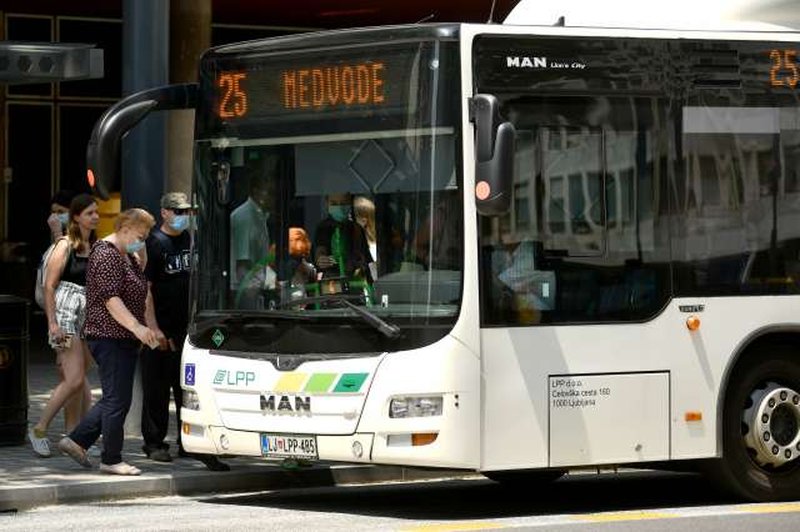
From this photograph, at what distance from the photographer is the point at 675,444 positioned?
11188mm

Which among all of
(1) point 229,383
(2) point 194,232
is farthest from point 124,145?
(1) point 229,383

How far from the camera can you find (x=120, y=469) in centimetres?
1240

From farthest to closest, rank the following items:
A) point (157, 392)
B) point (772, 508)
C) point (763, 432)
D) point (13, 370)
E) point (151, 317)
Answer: point (13, 370) → point (157, 392) → point (151, 317) → point (763, 432) → point (772, 508)

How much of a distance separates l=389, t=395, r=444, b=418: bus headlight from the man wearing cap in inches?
119

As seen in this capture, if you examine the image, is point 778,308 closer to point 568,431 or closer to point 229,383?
point 568,431

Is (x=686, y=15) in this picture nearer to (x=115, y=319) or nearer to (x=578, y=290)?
(x=578, y=290)

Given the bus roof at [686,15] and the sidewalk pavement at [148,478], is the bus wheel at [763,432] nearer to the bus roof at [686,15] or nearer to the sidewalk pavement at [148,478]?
the sidewalk pavement at [148,478]

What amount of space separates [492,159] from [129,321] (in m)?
A: 2.99

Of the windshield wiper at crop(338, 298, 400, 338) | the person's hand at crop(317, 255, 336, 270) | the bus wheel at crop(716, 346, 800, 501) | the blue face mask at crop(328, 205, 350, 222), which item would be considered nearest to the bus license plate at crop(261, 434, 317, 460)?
the windshield wiper at crop(338, 298, 400, 338)

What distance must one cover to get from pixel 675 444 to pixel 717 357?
564 mm

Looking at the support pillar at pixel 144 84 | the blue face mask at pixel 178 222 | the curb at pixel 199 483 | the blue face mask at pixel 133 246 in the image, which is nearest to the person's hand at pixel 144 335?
the blue face mask at pixel 133 246

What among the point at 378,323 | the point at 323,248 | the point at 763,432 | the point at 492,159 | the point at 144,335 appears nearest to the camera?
the point at 492,159

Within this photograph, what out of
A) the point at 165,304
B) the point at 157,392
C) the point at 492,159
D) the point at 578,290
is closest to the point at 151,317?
the point at 165,304

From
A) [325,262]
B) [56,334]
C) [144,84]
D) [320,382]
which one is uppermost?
[144,84]
